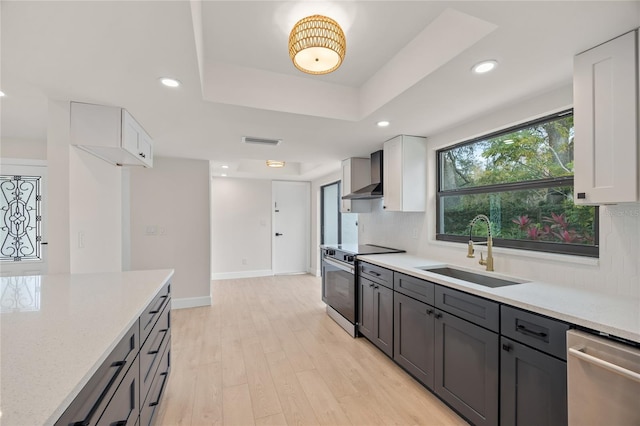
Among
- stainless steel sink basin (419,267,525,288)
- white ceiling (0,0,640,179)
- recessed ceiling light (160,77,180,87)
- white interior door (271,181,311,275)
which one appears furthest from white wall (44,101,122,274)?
white interior door (271,181,311,275)

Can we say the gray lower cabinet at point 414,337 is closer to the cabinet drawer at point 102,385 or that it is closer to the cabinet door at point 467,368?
the cabinet door at point 467,368

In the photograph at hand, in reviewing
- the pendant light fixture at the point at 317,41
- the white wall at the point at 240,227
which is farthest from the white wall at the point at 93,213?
the white wall at the point at 240,227

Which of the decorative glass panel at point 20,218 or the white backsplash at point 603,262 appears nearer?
the white backsplash at point 603,262

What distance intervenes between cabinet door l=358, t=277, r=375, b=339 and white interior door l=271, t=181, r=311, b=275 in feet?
11.6

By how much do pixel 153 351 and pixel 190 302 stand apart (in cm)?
272

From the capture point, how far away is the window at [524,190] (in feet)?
6.20

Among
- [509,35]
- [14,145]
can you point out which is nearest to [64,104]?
[14,145]

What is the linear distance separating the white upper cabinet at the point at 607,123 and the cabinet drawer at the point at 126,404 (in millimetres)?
2359

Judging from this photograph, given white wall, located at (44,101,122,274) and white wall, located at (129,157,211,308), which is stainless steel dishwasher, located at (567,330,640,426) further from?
white wall, located at (129,157,211,308)

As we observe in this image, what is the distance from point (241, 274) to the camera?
6.06 m

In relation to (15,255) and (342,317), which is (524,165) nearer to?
(342,317)

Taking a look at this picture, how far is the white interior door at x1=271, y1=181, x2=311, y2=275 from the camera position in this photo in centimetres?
633

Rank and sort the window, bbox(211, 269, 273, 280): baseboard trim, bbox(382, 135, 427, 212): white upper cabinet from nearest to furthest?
1. the window
2. bbox(382, 135, 427, 212): white upper cabinet
3. bbox(211, 269, 273, 280): baseboard trim

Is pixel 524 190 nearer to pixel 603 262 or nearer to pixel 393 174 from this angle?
pixel 603 262
